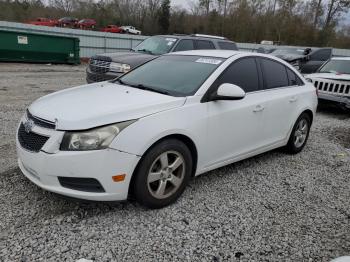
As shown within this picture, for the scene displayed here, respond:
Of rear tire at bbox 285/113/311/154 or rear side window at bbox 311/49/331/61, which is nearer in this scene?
rear tire at bbox 285/113/311/154

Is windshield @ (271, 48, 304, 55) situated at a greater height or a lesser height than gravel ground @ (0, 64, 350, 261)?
greater

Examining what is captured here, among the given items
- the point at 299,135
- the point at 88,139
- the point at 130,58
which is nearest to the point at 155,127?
the point at 88,139

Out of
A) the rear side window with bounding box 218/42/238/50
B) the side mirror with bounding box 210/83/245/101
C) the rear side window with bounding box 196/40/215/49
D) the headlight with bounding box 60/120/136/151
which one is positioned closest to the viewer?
the headlight with bounding box 60/120/136/151

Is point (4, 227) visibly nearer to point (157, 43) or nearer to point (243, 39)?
point (157, 43)

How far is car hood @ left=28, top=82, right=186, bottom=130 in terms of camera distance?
2.98m

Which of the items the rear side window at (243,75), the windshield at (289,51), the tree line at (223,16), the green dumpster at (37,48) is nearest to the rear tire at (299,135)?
the rear side window at (243,75)

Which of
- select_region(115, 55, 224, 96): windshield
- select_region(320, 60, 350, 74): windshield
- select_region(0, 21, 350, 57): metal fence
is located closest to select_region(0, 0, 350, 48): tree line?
select_region(0, 21, 350, 57): metal fence

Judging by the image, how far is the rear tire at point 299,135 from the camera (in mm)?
5242

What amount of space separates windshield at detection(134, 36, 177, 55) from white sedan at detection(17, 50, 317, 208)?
14.6 ft

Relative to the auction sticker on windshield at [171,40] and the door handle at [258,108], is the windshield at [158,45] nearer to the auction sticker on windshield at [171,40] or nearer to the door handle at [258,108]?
the auction sticker on windshield at [171,40]

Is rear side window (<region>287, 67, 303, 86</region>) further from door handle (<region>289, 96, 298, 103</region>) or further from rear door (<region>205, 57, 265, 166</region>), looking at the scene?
rear door (<region>205, 57, 265, 166</region>)

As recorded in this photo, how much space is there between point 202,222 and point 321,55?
1565 cm

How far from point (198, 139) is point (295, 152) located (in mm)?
2538

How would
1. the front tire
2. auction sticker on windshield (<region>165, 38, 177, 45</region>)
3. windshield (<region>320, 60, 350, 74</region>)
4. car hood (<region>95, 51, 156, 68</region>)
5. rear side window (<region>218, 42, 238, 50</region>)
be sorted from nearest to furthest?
the front tire → car hood (<region>95, 51, 156, 68</region>) → auction sticker on windshield (<region>165, 38, 177, 45</region>) → windshield (<region>320, 60, 350, 74</region>) → rear side window (<region>218, 42, 238, 50</region>)
